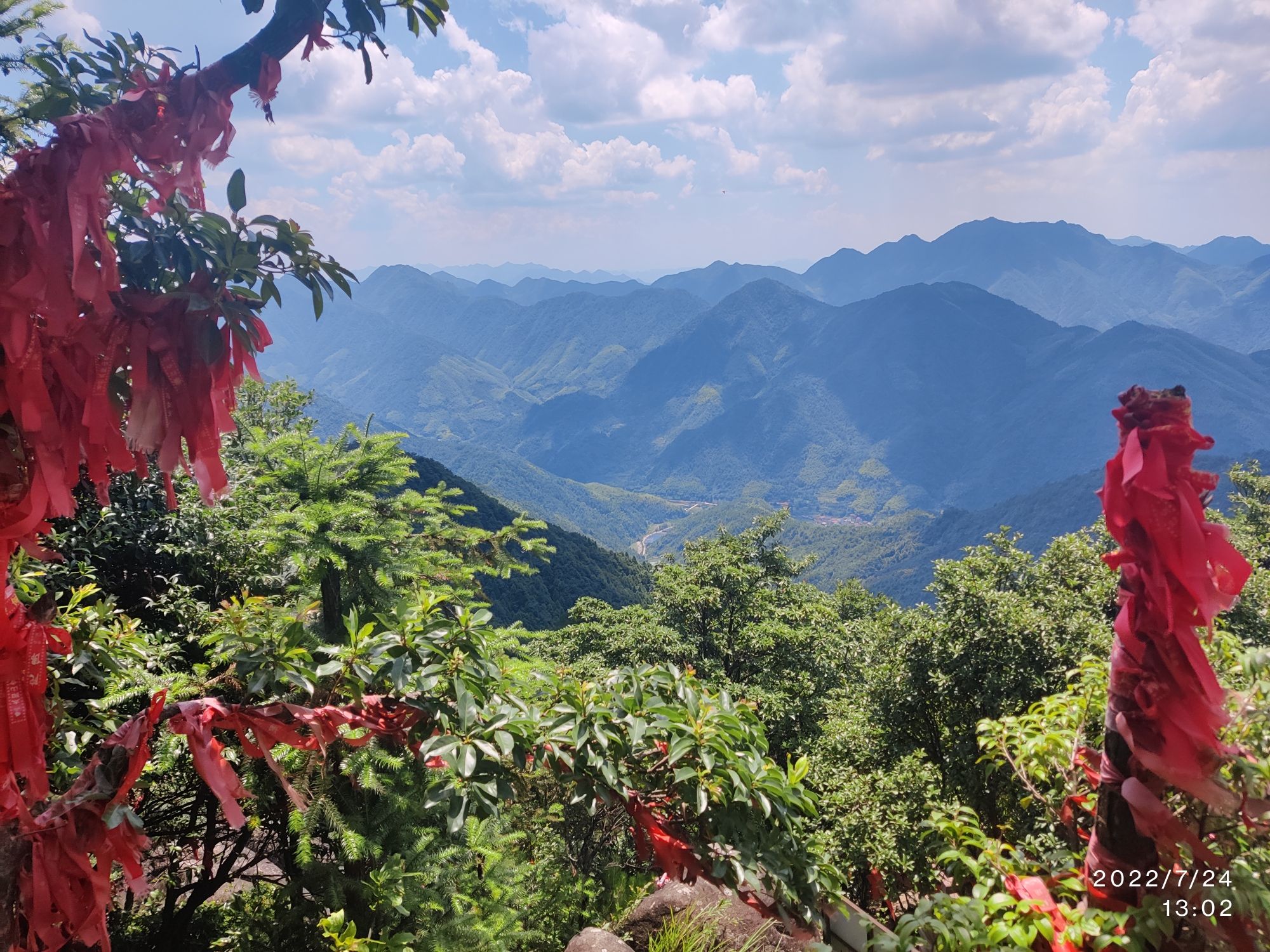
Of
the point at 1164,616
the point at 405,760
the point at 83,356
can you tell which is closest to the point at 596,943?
the point at 405,760

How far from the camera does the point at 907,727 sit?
8539 millimetres

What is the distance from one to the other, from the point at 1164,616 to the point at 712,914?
2.29 m

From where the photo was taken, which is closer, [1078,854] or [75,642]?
[1078,854]

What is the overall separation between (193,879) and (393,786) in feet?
12.9

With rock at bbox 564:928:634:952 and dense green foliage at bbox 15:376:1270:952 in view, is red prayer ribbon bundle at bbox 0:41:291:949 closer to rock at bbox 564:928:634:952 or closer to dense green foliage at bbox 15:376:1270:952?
dense green foliage at bbox 15:376:1270:952

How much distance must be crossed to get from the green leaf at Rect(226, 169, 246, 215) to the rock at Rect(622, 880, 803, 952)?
126 inches

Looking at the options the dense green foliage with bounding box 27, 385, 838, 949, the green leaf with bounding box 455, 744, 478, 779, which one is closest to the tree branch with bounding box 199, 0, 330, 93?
the dense green foliage with bounding box 27, 385, 838, 949

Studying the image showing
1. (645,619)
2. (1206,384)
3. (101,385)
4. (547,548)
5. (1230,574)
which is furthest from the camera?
(1206,384)

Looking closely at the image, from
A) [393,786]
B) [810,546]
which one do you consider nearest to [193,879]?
[393,786]

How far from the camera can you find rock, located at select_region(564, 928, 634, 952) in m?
3.11

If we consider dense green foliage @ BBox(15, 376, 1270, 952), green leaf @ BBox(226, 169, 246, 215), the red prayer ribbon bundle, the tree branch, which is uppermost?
the tree branch

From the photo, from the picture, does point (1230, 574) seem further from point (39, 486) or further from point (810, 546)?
point (810, 546)

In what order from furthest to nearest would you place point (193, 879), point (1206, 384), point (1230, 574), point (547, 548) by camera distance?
point (1206, 384), point (547, 548), point (193, 879), point (1230, 574)

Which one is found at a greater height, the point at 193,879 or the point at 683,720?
the point at 683,720
